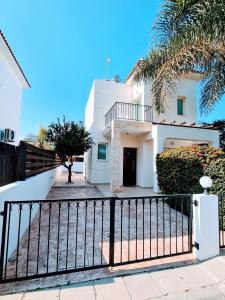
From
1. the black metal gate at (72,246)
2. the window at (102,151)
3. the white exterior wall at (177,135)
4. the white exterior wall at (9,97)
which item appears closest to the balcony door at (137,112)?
the white exterior wall at (177,135)

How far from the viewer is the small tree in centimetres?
1466

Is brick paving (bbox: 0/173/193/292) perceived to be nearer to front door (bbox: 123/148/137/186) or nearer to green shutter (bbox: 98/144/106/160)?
front door (bbox: 123/148/137/186)

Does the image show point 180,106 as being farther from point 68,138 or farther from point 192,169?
point 192,169

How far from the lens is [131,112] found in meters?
14.1

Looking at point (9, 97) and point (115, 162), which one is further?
point (115, 162)

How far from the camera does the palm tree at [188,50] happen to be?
5.18 m

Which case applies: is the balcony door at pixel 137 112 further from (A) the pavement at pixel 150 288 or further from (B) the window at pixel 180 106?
(A) the pavement at pixel 150 288

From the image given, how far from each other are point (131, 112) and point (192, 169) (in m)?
8.31

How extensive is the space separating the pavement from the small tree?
482 inches

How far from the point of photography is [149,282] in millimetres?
2959

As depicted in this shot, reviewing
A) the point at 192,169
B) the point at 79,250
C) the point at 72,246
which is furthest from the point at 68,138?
the point at 79,250

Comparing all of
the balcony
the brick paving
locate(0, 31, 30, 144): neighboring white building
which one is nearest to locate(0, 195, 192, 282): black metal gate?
the brick paving

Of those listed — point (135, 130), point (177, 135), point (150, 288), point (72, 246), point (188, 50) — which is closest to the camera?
point (150, 288)

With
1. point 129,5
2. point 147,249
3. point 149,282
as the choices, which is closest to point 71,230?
point 147,249
